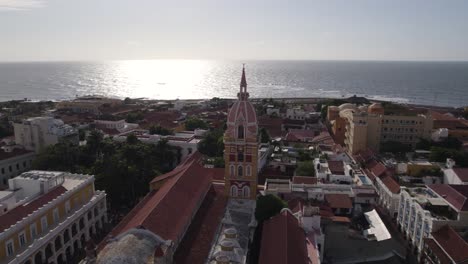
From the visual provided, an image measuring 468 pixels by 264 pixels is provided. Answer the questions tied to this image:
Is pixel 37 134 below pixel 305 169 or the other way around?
the other way around

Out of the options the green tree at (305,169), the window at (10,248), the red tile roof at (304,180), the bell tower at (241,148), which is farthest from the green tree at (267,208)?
the window at (10,248)

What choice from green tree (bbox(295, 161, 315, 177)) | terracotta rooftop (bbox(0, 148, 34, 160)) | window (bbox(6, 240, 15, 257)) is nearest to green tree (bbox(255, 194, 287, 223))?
green tree (bbox(295, 161, 315, 177))

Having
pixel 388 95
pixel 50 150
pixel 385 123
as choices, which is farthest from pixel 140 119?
pixel 388 95

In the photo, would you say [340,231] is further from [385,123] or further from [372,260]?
[385,123]

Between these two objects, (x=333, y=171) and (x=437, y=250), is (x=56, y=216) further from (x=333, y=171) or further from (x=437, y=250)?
(x=437, y=250)

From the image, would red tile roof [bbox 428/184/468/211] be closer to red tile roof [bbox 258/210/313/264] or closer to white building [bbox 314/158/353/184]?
white building [bbox 314/158/353/184]

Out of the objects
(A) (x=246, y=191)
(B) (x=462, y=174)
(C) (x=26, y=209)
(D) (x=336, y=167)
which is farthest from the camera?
(D) (x=336, y=167)

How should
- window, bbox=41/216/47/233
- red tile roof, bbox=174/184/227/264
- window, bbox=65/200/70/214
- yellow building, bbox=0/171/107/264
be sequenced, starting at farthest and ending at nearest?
window, bbox=65/200/70/214 < window, bbox=41/216/47/233 < yellow building, bbox=0/171/107/264 < red tile roof, bbox=174/184/227/264

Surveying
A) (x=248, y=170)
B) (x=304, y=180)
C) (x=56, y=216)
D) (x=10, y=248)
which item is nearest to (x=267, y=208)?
(x=248, y=170)
